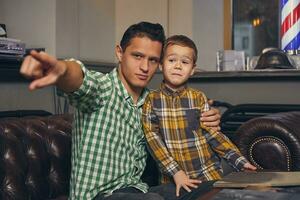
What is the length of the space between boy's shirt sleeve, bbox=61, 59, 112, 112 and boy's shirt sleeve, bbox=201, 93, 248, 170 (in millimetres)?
449

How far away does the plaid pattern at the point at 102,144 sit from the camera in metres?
1.75

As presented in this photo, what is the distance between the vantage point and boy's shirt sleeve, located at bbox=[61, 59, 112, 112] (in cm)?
159

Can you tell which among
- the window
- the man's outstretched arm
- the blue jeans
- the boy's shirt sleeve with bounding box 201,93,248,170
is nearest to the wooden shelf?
the window

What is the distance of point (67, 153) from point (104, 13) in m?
2.08

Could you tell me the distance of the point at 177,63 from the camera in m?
1.97

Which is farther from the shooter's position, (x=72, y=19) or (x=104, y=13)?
(x=104, y=13)

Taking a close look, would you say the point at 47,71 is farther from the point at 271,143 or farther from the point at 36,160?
the point at 271,143

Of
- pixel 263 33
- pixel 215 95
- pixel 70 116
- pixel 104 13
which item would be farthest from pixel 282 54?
pixel 70 116

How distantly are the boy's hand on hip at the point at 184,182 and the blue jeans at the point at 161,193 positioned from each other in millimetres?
15

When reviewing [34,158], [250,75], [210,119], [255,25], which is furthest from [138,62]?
[255,25]

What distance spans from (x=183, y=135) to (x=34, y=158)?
597 mm

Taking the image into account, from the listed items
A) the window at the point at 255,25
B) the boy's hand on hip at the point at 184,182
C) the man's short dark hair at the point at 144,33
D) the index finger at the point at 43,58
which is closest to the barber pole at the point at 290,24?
the window at the point at 255,25

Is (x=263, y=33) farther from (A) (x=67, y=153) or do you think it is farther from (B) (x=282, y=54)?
(A) (x=67, y=153)

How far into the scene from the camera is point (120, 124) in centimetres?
183
